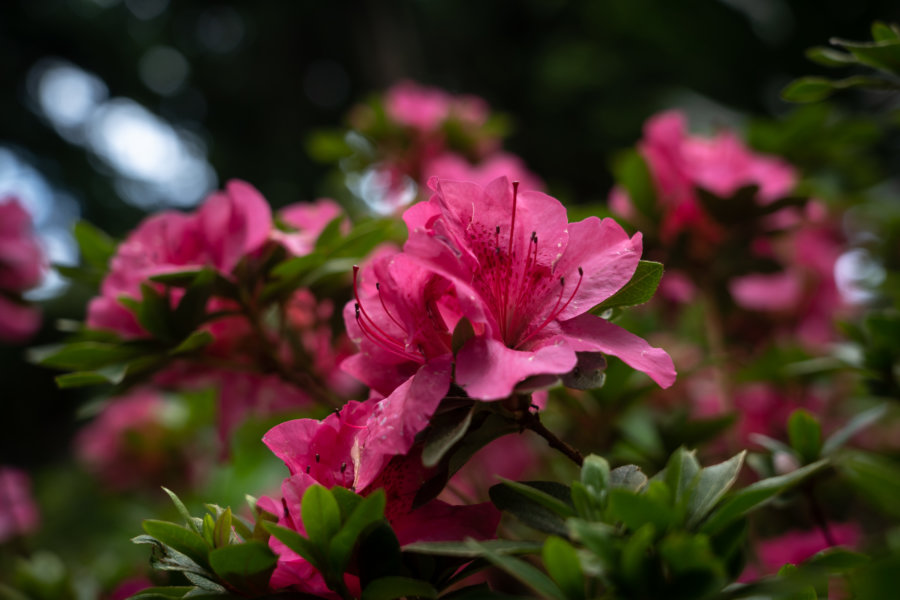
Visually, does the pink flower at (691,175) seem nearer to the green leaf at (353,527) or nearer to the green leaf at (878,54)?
the green leaf at (878,54)

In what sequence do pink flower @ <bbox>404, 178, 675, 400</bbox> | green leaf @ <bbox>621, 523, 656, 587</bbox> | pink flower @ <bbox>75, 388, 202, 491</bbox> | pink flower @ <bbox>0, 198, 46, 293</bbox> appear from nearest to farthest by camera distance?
green leaf @ <bbox>621, 523, 656, 587</bbox> < pink flower @ <bbox>404, 178, 675, 400</bbox> < pink flower @ <bbox>0, 198, 46, 293</bbox> < pink flower @ <bbox>75, 388, 202, 491</bbox>

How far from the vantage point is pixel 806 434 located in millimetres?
606

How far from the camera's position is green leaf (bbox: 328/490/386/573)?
1.39ft

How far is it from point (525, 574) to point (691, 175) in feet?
2.60

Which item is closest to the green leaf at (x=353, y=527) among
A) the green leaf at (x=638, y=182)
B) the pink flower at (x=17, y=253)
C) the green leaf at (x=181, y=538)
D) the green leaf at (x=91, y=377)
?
the green leaf at (x=181, y=538)

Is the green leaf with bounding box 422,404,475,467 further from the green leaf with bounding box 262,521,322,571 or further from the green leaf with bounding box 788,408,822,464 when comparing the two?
the green leaf with bounding box 788,408,822,464

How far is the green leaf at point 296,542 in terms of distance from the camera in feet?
1.41

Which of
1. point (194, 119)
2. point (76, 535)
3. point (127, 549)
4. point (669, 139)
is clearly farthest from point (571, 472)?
point (194, 119)

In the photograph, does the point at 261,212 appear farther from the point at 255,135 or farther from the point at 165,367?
the point at 255,135

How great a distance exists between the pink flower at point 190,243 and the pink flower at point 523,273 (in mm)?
294

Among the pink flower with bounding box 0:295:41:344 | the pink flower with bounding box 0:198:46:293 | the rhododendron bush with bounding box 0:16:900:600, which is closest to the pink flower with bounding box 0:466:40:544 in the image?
the rhododendron bush with bounding box 0:16:900:600

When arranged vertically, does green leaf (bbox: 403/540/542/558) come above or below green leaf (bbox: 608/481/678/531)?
below

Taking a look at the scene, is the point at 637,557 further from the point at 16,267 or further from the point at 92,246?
the point at 16,267

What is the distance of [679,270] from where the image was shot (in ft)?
3.61
